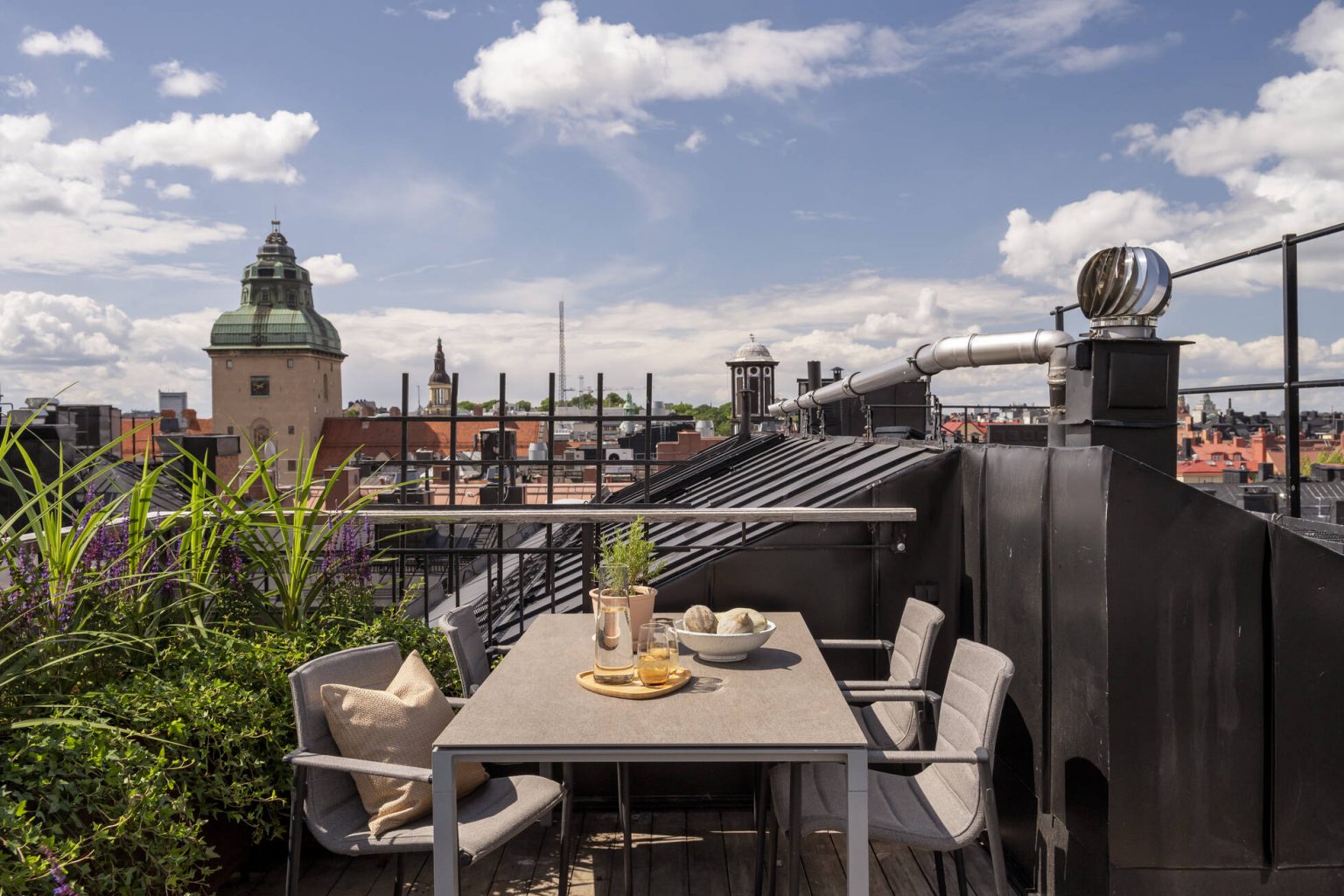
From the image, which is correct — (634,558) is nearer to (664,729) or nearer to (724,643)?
(724,643)

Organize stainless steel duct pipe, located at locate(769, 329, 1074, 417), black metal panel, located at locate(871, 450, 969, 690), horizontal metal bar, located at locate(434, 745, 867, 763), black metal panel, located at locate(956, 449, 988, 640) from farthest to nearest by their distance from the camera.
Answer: black metal panel, located at locate(871, 450, 969, 690), black metal panel, located at locate(956, 449, 988, 640), stainless steel duct pipe, located at locate(769, 329, 1074, 417), horizontal metal bar, located at locate(434, 745, 867, 763)

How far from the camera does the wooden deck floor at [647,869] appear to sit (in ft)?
9.41

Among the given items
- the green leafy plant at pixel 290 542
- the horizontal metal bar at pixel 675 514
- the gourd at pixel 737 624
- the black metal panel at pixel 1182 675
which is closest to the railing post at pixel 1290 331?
the black metal panel at pixel 1182 675

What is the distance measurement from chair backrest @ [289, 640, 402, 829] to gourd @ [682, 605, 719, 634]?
0.98 m

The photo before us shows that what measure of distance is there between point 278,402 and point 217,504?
6339 cm

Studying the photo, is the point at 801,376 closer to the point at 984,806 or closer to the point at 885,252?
the point at 885,252

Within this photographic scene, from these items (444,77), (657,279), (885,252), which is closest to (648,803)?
(444,77)

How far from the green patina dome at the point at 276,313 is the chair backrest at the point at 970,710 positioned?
64.6 meters

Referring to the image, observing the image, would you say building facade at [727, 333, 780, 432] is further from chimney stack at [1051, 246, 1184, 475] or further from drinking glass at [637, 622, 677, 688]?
drinking glass at [637, 622, 677, 688]

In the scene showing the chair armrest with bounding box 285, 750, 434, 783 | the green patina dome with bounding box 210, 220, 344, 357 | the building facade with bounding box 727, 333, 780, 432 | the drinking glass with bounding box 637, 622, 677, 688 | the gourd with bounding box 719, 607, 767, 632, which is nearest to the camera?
the chair armrest with bounding box 285, 750, 434, 783

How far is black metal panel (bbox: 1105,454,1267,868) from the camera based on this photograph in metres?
2.35

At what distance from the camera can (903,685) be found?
279 cm

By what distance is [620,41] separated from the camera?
6.45 meters

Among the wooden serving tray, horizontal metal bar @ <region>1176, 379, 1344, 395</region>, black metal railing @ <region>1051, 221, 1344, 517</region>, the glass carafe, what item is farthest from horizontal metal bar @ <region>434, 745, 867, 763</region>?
black metal railing @ <region>1051, 221, 1344, 517</region>
